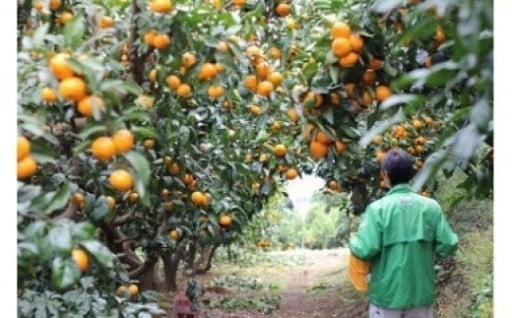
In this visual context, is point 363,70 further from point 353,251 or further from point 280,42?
point 353,251

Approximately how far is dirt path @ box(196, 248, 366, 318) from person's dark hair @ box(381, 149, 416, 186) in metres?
2.86

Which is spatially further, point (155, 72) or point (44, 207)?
point (155, 72)

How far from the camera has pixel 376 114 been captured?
1979 mm

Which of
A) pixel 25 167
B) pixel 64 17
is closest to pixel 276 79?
pixel 64 17

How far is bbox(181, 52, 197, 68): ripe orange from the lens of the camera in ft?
5.98

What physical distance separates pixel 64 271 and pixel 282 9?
1384mm

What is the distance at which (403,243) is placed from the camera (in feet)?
7.92

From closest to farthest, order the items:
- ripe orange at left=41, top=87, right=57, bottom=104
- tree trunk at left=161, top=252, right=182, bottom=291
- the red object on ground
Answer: ripe orange at left=41, top=87, right=57, bottom=104 → the red object on ground → tree trunk at left=161, top=252, right=182, bottom=291

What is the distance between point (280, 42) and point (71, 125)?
860mm

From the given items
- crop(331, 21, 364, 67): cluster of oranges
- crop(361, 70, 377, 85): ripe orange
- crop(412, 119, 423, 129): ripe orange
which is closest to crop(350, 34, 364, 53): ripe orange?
crop(331, 21, 364, 67): cluster of oranges

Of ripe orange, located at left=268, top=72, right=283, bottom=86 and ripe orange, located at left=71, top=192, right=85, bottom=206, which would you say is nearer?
ripe orange, located at left=71, top=192, right=85, bottom=206

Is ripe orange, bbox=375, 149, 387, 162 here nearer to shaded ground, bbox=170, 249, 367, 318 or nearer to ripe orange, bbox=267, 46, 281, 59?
shaded ground, bbox=170, 249, 367, 318

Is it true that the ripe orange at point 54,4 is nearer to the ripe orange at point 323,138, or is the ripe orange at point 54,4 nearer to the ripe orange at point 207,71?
the ripe orange at point 207,71
